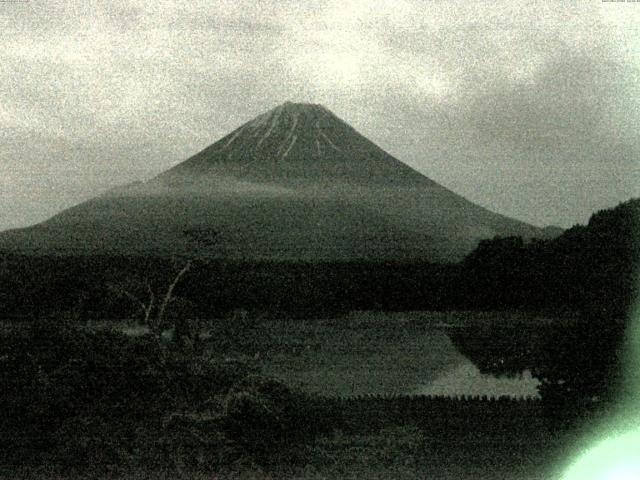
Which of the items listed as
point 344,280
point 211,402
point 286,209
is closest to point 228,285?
point 344,280

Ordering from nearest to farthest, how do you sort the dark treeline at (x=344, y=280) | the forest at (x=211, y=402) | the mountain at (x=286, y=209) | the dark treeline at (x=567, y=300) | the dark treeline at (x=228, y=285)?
1. the forest at (x=211, y=402)
2. the dark treeline at (x=567, y=300)
3. the dark treeline at (x=344, y=280)
4. the dark treeline at (x=228, y=285)
5. the mountain at (x=286, y=209)

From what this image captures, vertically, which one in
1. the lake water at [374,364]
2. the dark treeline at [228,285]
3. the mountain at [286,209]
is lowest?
the lake water at [374,364]

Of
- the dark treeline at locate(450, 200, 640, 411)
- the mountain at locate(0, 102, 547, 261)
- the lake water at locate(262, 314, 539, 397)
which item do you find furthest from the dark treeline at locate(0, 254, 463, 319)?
the mountain at locate(0, 102, 547, 261)

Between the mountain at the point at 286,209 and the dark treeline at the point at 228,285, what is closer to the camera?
the dark treeline at the point at 228,285

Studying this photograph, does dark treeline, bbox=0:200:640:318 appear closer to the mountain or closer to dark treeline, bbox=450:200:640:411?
dark treeline, bbox=450:200:640:411

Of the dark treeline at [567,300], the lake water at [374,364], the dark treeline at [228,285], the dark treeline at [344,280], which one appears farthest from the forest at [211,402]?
the dark treeline at [228,285]

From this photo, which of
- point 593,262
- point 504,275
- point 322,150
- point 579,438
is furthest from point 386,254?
point 579,438

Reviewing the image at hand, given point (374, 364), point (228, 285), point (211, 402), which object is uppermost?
point (228, 285)

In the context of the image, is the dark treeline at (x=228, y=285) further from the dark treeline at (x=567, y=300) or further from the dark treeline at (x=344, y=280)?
the dark treeline at (x=567, y=300)

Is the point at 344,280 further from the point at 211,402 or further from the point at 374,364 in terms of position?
the point at 211,402

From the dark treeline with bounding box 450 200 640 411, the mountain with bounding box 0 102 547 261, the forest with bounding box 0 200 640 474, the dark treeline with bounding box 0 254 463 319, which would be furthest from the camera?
the mountain with bounding box 0 102 547 261
